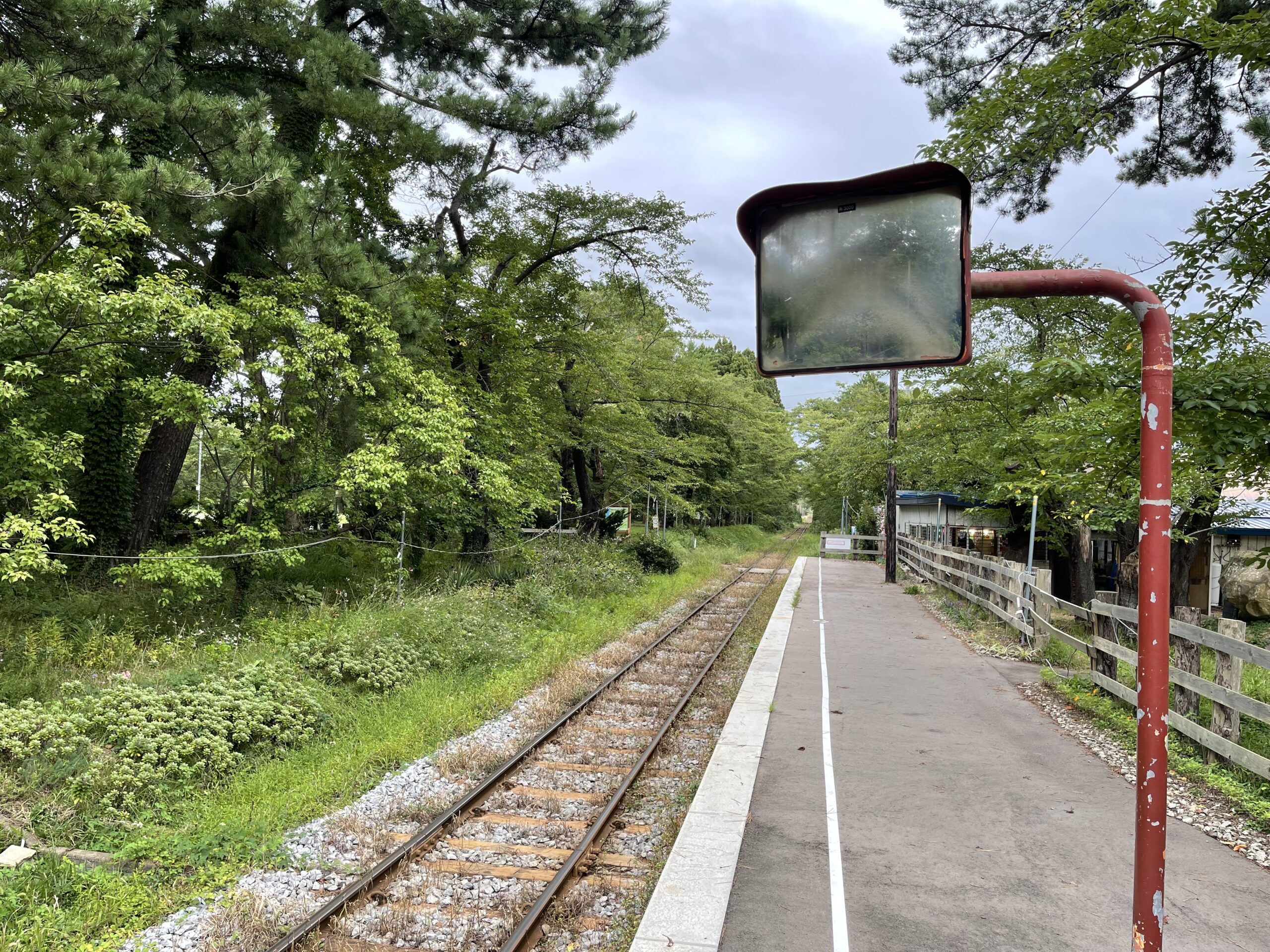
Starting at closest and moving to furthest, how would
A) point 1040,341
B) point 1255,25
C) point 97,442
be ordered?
point 1255,25, point 97,442, point 1040,341

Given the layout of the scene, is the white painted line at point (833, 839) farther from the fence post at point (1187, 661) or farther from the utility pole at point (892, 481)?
the utility pole at point (892, 481)

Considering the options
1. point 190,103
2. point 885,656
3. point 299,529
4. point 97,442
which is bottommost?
point 885,656

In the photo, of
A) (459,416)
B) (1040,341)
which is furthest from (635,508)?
(459,416)

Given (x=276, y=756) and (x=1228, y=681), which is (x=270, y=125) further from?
(x=1228, y=681)

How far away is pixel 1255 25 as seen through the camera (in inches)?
238

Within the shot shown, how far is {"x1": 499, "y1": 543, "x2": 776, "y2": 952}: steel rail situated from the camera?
4.10 m

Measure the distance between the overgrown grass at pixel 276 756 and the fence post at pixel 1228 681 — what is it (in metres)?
7.00

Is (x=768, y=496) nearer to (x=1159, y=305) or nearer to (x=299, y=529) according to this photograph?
(x=299, y=529)

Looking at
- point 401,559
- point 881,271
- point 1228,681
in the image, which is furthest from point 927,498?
point 881,271

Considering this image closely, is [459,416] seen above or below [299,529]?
above

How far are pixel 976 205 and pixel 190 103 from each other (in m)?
10.2

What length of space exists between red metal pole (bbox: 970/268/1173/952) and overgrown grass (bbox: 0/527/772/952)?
4.85m

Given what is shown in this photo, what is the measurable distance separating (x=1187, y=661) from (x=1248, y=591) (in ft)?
51.9

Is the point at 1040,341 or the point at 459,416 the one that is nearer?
the point at 459,416
